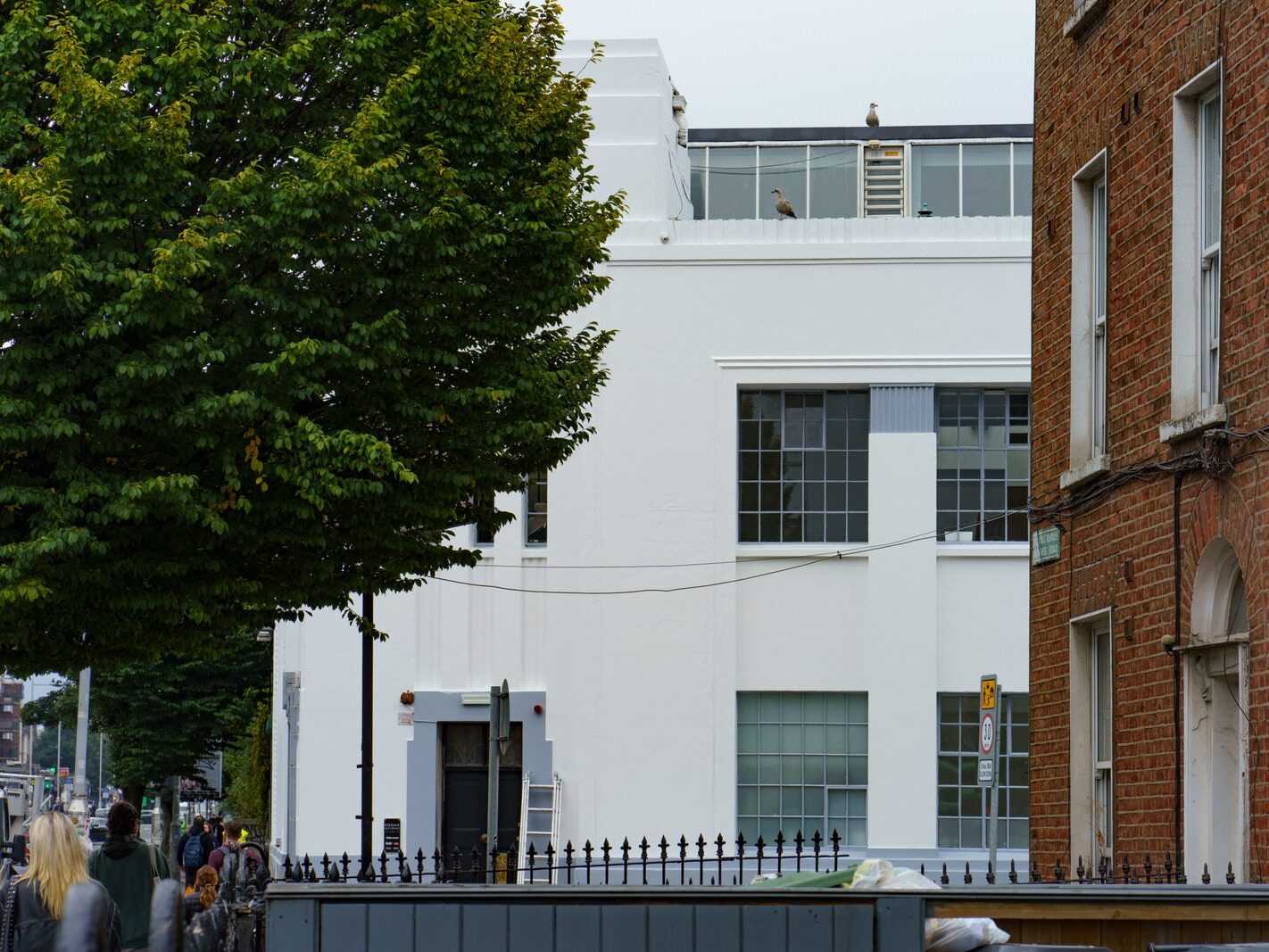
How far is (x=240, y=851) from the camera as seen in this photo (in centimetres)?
1775

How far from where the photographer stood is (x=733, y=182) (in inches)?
1200

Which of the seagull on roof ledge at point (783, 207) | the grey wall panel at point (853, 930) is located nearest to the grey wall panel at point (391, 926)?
the grey wall panel at point (853, 930)

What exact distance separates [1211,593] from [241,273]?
7.16 metres

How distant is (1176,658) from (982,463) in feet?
51.7

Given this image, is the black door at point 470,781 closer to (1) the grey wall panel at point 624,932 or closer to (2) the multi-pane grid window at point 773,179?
(2) the multi-pane grid window at point 773,179

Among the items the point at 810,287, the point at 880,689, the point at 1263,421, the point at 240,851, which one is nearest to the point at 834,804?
the point at 880,689

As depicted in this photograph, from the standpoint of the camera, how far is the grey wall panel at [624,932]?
6.66 m

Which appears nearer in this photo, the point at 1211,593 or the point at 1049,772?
the point at 1211,593

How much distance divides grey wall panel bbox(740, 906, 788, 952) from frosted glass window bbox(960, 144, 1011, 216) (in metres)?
24.5

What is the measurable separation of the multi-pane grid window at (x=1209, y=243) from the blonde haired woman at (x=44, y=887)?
23.4ft

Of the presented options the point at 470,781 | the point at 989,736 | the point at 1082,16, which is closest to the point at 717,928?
the point at 1082,16

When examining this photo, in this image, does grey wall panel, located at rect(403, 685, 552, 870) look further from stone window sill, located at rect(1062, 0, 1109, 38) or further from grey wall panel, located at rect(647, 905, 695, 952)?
grey wall panel, located at rect(647, 905, 695, 952)

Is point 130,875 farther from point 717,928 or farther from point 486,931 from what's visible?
point 717,928

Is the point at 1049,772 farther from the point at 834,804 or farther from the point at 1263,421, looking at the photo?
the point at 834,804
